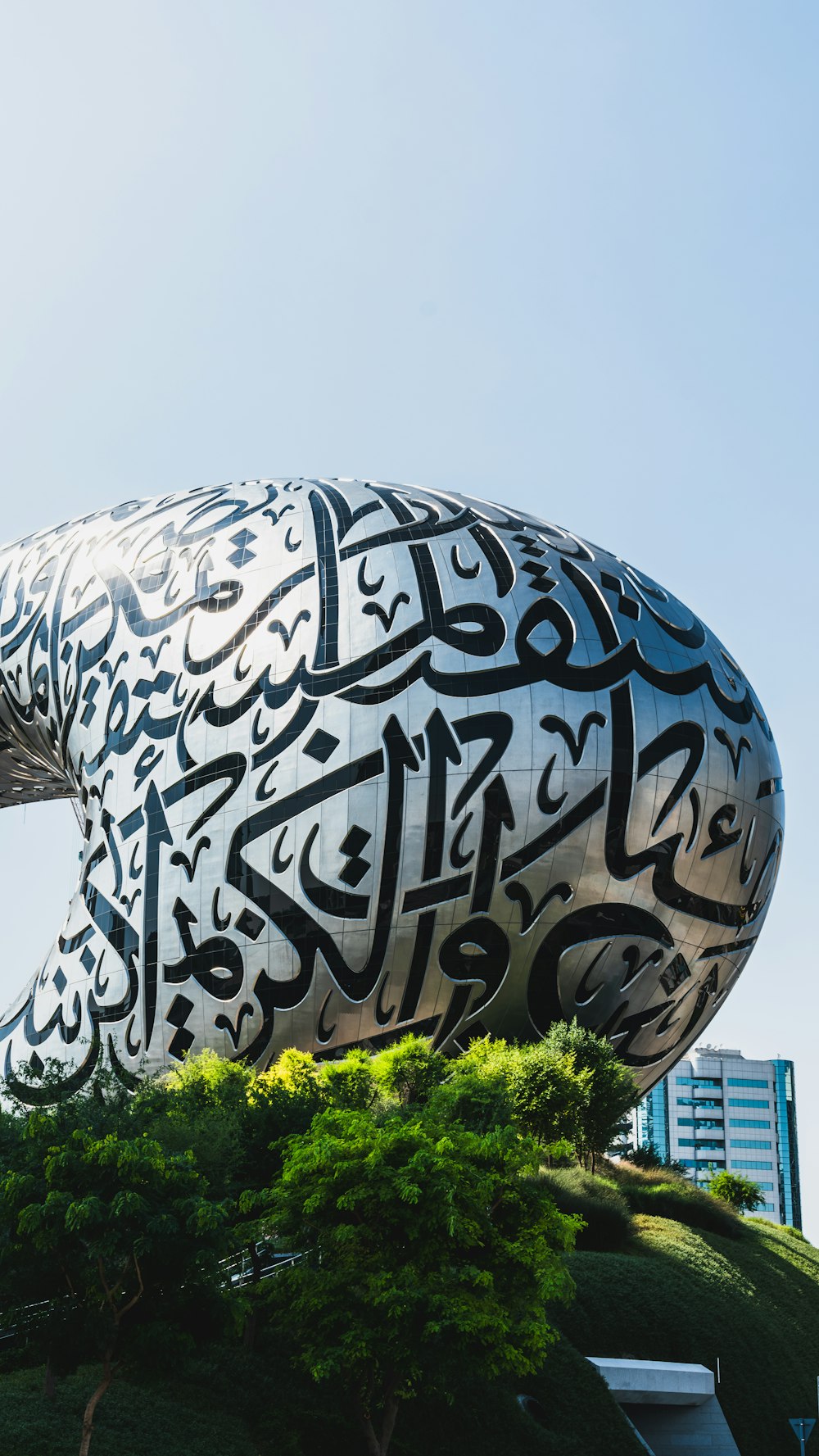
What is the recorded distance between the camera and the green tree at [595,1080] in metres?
32.4

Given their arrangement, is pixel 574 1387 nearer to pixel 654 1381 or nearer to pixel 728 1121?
pixel 654 1381

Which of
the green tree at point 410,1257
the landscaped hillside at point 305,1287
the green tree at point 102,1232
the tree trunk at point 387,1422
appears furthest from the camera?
the tree trunk at point 387,1422

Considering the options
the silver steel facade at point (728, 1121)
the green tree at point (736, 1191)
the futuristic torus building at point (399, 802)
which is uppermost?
the futuristic torus building at point (399, 802)

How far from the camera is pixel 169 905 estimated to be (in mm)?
35125

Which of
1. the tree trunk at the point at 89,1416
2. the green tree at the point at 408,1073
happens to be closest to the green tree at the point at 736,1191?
the green tree at the point at 408,1073

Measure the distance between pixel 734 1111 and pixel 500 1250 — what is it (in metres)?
125

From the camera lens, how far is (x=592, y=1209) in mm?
30438

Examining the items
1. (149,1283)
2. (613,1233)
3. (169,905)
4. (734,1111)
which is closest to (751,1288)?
(613,1233)

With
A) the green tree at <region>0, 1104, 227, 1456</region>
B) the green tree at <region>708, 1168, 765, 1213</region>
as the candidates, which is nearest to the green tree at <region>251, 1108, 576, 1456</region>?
the green tree at <region>0, 1104, 227, 1456</region>

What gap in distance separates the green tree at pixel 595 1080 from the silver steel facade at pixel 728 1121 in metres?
106

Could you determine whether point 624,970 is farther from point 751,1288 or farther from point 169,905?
point 169,905

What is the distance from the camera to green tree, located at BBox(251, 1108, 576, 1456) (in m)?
18.6

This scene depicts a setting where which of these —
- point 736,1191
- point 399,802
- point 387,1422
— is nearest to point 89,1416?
point 387,1422

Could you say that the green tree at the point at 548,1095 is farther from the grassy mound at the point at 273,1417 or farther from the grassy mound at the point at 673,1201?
the grassy mound at the point at 273,1417
